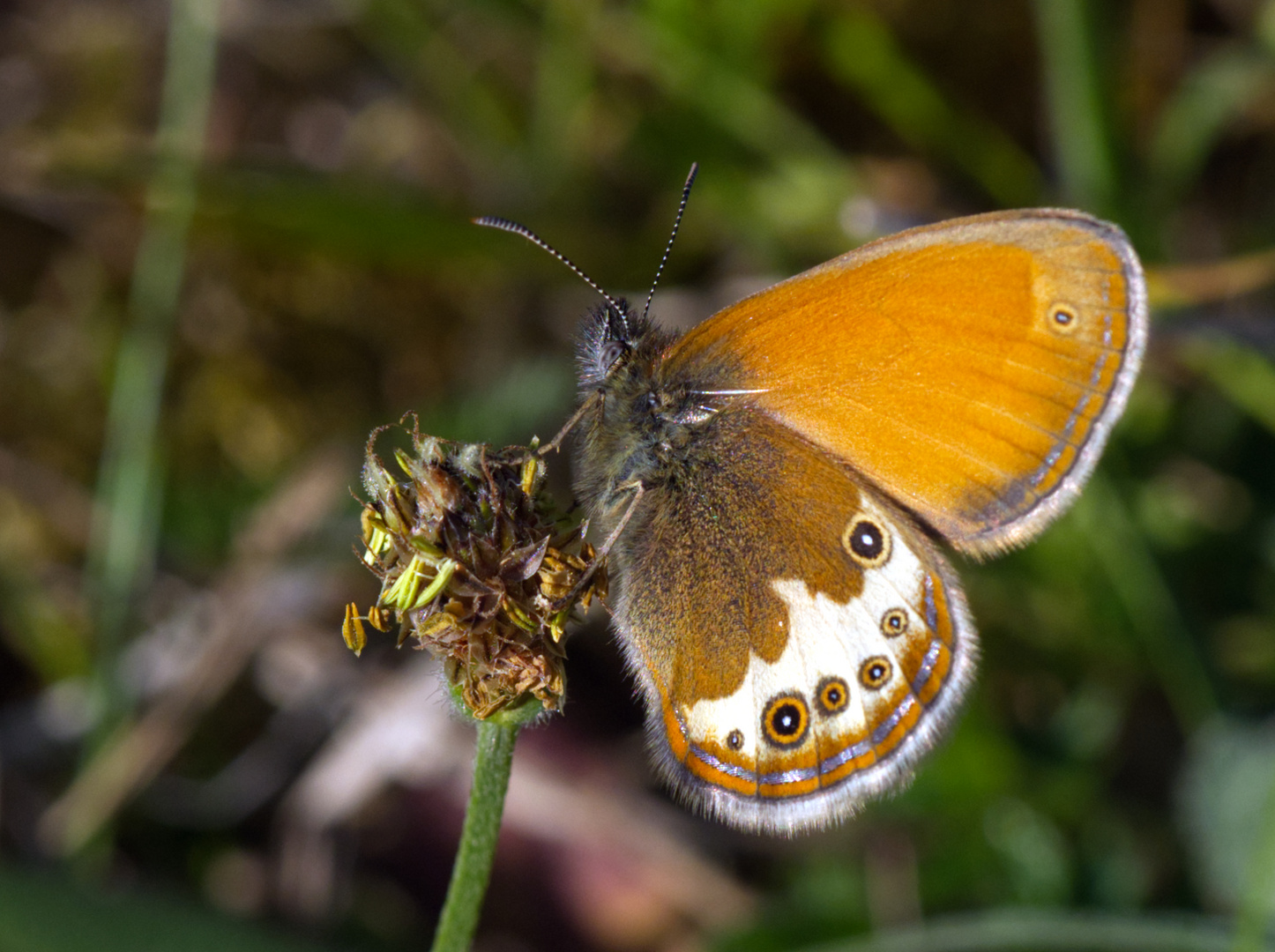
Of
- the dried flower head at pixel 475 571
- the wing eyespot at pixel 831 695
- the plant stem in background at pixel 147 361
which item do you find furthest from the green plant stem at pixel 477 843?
the plant stem in background at pixel 147 361

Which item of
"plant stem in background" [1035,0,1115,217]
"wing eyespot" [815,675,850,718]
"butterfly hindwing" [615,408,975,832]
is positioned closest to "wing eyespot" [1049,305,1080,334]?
"butterfly hindwing" [615,408,975,832]

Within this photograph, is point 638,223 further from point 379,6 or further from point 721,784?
point 721,784

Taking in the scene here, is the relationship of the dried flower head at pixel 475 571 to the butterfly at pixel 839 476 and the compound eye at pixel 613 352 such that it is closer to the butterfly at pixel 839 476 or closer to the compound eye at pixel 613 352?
the butterfly at pixel 839 476

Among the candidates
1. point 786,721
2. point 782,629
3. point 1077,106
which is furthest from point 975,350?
point 1077,106

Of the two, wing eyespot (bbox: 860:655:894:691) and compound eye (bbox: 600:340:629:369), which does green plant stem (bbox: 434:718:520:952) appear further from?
compound eye (bbox: 600:340:629:369)

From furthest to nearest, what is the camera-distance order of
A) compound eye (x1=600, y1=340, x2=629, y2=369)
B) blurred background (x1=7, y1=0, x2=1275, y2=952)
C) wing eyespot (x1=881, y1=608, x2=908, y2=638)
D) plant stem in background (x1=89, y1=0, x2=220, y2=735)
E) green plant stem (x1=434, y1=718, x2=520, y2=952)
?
plant stem in background (x1=89, y1=0, x2=220, y2=735) → blurred background (x1=7, y1=0, x2=1275, y2=952) → compound eye (x1=600, y1=340, x2=629, y2=369) → wing eyespot (x1=881, y1=608, x2=908, y2=638) → green plant stem (x1=434, y1=718, x2=520, y2=952)
